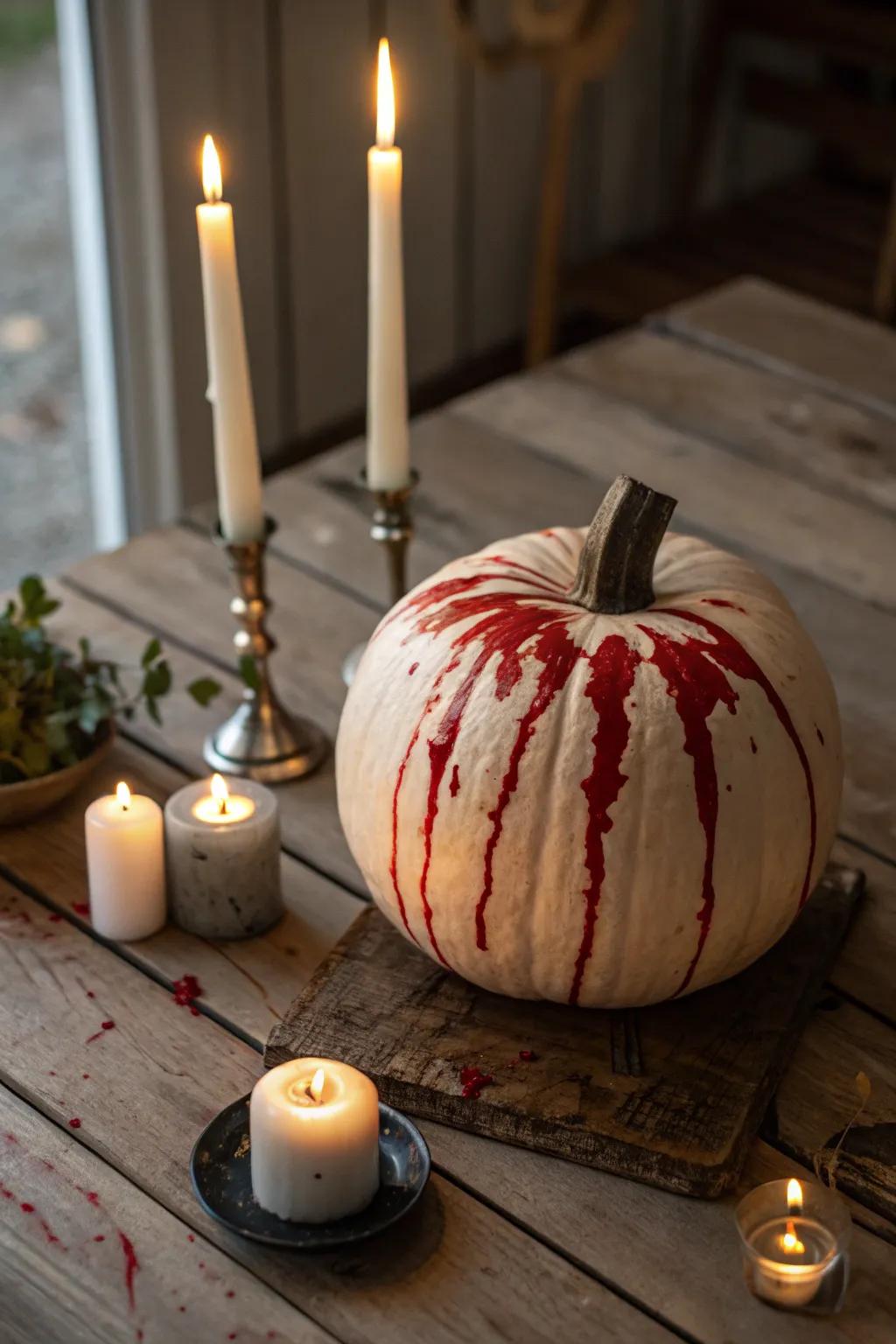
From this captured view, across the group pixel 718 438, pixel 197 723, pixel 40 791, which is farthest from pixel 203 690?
pixel 718 438

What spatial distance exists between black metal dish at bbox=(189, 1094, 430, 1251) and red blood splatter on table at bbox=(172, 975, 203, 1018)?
0.34 ft

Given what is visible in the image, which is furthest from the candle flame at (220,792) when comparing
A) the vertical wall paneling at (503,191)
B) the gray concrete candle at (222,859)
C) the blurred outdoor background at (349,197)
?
the vertical wall paneling at (503,191)

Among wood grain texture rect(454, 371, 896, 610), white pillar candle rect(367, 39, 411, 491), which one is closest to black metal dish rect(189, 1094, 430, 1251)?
white pillar candle rect(367, 39, 411, 491)

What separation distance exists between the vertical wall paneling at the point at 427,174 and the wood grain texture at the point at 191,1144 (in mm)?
1999

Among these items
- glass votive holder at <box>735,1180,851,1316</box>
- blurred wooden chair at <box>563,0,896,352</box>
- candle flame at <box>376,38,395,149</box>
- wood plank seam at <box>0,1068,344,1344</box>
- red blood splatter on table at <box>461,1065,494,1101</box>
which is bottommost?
blurred wooden chair at <box>563,0,896,352</box>

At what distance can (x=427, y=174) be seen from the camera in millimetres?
2791

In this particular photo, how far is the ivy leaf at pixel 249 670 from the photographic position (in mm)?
1096

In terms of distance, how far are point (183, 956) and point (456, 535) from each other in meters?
0.54

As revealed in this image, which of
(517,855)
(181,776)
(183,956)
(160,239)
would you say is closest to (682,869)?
(517,855)

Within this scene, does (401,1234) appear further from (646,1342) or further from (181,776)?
(181,776)

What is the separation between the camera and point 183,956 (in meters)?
0.95

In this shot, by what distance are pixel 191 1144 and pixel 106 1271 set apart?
8 cm

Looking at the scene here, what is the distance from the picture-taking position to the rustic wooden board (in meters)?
0.80

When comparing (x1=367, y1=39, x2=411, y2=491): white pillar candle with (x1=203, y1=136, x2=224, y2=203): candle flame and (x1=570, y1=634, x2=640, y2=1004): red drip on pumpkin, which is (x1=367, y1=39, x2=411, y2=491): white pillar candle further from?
(x1=570, y1=634, x2=640, y2=1004): red drip on pumpkin
